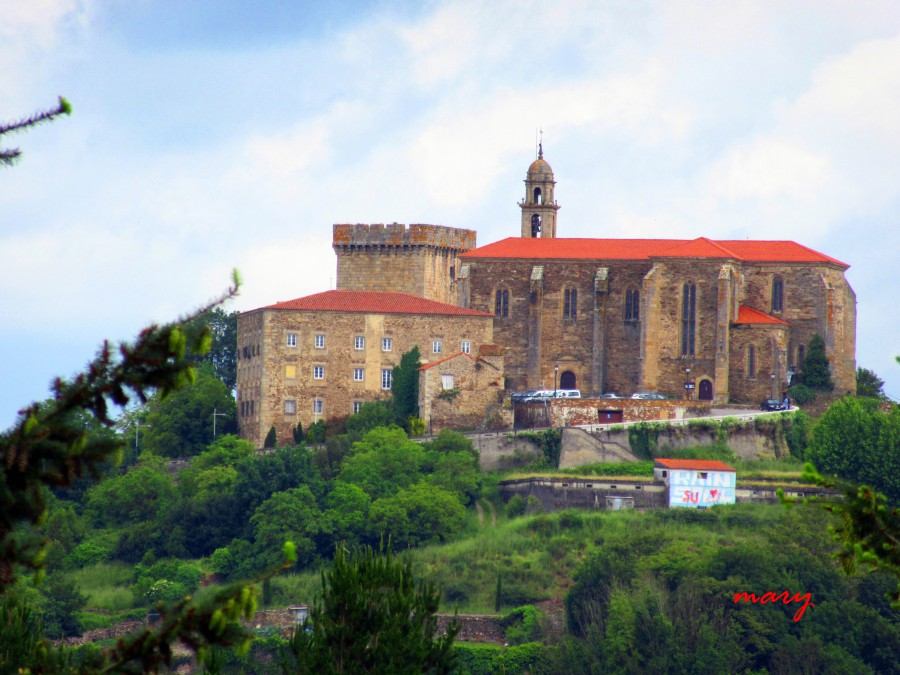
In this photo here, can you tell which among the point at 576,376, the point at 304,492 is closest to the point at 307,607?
the point at 304,492

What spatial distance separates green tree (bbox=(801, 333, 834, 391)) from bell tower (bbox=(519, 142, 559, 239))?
15072 mm

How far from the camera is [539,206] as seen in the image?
9006 centimetres

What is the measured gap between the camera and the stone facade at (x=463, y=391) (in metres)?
76.4

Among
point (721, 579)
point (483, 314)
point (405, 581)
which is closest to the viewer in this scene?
point (405, 581)

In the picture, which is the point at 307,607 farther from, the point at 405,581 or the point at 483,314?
the point at 405,581

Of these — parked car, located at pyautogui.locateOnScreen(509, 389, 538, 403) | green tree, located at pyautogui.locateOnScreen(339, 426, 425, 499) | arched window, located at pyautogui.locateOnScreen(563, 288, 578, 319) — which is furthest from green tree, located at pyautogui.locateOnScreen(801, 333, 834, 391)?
green tree, located at pyautogui.locateOnScreen(339, 426, 425, 499)

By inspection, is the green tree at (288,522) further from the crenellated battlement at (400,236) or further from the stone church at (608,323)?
the crenellated battlement at (400,236)

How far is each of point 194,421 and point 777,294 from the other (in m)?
26.5

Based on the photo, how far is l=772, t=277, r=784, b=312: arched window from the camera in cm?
8281

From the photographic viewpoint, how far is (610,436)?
3002 inches

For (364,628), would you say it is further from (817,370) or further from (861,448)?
(817,370)

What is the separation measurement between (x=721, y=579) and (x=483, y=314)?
16.8 m

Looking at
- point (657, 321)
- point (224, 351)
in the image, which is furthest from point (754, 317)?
point (224, 351)
